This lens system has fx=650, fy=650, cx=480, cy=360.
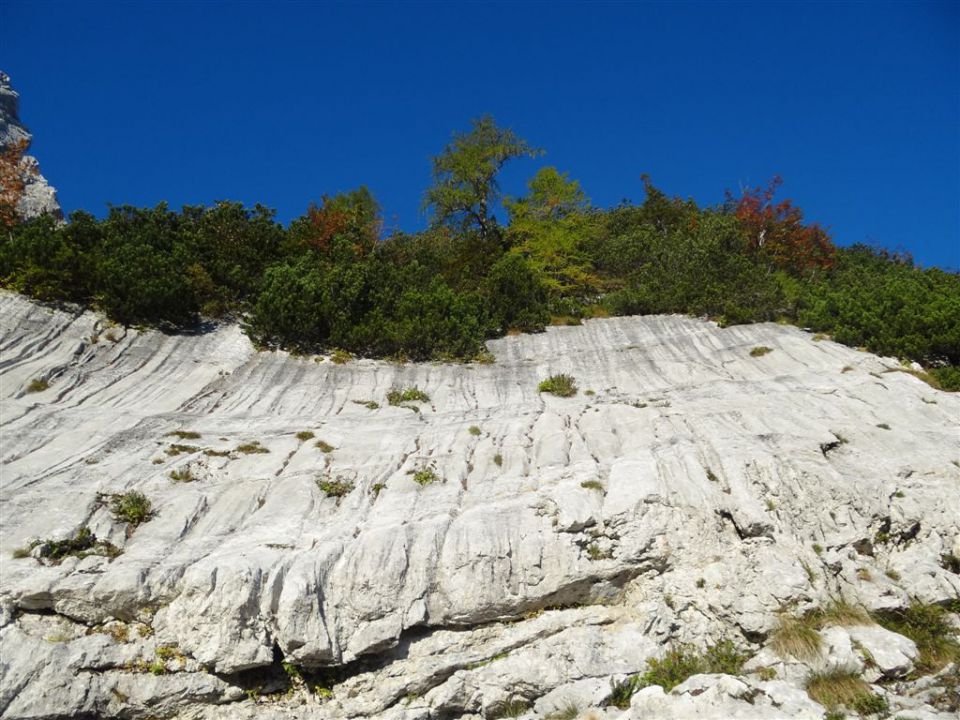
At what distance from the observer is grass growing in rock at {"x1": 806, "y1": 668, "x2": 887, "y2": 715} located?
990 cm

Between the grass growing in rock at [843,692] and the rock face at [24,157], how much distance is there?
50.2 metres

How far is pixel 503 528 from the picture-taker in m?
13.6

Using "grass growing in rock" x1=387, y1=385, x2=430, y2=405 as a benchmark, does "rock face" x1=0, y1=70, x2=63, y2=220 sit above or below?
above

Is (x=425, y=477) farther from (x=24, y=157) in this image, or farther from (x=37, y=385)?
(x=24, y=157)

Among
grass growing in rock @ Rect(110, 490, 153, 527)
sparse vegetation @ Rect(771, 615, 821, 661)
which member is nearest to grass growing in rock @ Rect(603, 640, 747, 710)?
sparse vegetation @ Rect(771, 615, 821, 661)

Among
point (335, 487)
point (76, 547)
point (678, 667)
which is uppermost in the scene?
point (335, 487)

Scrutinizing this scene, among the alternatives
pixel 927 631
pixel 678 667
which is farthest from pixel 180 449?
pixel 927 631

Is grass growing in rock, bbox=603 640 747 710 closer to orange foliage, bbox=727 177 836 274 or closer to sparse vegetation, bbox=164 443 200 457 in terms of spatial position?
sparse vegetation, bbox=164 443 200 457

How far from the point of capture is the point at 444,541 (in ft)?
43.8

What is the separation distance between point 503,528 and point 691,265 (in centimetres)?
2132

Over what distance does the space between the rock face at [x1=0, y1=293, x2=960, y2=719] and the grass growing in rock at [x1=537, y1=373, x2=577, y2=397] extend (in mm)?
893

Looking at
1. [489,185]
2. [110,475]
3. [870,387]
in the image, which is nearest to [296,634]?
[110,475]

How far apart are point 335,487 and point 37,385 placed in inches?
383

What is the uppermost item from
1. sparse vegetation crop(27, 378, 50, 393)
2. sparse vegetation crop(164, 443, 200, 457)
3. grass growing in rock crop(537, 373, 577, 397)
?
grass growing in rock crop(537, 373, 577, 397)
